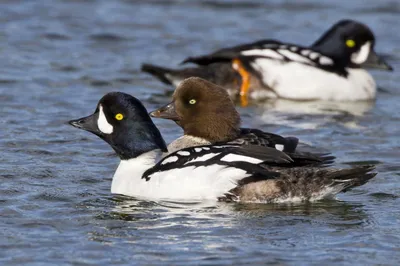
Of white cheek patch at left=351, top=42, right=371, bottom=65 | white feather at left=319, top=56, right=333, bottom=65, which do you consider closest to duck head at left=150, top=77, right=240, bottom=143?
white feather at left=319, top=56, right=333, bottom=65

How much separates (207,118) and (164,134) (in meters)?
2.70

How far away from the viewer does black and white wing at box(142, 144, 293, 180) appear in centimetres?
1015

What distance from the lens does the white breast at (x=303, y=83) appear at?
16.2 meters

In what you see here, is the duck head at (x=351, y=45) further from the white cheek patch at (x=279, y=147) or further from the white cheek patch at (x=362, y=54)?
the white cheek patch at (x=279, y=147)

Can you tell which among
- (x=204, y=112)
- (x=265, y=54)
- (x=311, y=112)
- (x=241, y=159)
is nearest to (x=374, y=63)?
(x=265, y=54)

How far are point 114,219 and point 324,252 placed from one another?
2059 mm

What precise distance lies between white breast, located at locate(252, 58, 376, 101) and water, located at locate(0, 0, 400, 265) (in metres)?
0.36

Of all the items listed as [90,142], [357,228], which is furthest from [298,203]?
[90,142]

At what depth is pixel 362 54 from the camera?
1670 centimetres

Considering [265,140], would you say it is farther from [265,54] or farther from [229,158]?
[265,54]

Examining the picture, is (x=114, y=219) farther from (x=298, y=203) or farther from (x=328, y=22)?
(x=328, y=22)

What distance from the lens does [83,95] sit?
50.8 feet

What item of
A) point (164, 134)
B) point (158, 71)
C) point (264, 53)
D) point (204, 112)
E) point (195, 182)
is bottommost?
point (195, 182)

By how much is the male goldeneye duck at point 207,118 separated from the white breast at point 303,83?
4.94 m
